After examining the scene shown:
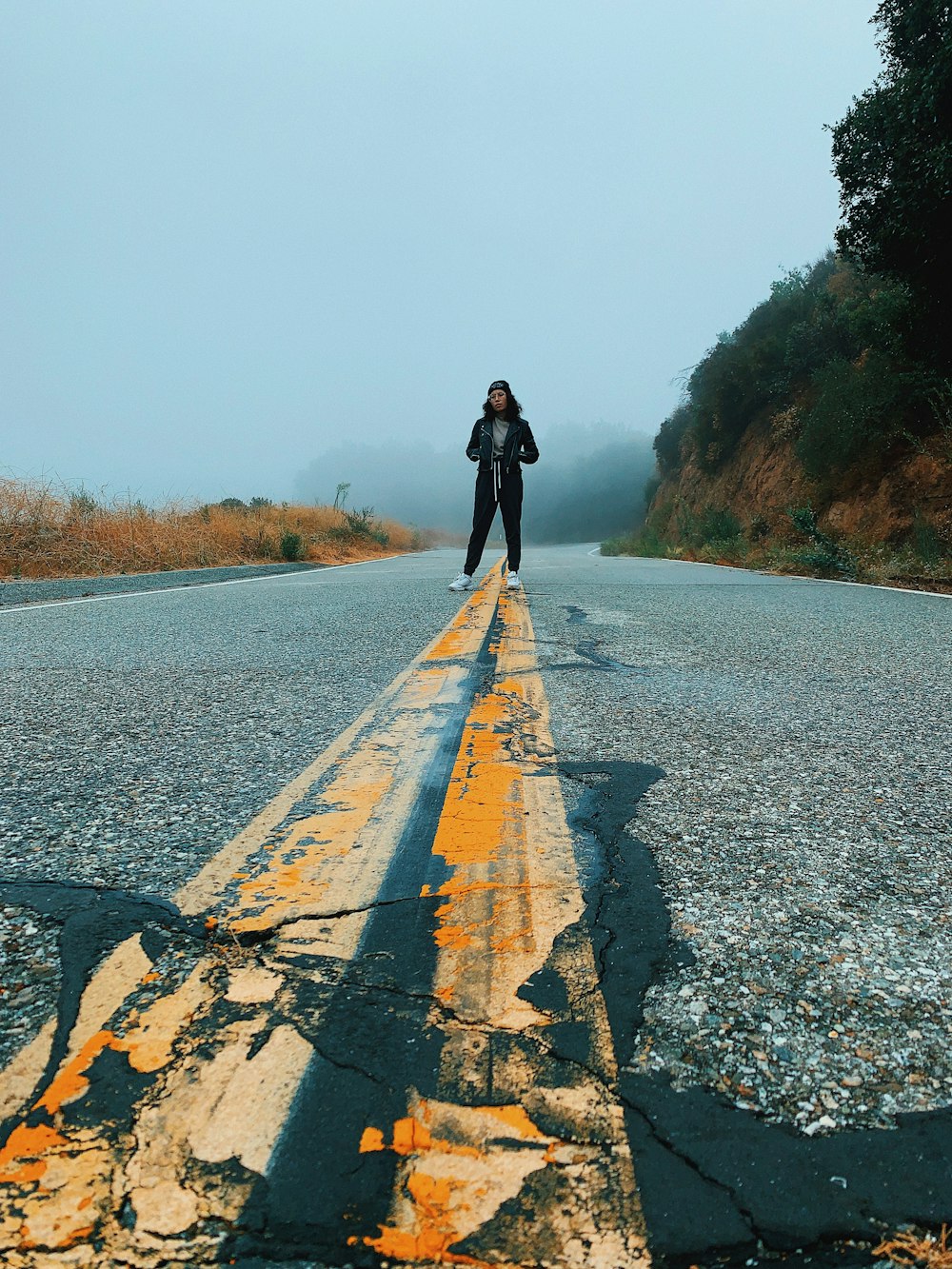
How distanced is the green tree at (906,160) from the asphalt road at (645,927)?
8.14 metres

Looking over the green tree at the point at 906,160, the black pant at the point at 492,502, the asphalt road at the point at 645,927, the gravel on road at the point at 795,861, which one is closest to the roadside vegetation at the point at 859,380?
the green tree at the point at 906,160

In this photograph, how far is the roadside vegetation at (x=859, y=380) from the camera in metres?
9.70

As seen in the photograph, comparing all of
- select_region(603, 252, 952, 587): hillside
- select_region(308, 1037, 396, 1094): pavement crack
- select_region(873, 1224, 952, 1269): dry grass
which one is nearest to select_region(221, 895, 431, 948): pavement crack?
select_region(308, 1037, 396, 1094): pavement crack

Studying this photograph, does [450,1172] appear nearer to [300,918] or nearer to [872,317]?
[300,918]

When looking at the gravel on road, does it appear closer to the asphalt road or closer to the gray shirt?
the asphalt road

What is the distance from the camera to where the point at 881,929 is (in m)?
1.41

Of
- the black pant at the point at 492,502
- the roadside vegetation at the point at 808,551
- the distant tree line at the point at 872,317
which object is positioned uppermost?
the distant tree line at the point at 872,317

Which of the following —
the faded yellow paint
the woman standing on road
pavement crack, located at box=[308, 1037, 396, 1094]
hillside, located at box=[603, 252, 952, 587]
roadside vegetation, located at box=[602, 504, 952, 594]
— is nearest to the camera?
the faded yellow paint

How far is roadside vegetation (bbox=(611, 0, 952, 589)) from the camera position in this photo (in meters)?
9.70

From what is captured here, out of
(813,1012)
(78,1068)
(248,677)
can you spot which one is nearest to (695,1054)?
(813,1012)

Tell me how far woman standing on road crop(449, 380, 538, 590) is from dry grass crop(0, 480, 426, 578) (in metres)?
5.97

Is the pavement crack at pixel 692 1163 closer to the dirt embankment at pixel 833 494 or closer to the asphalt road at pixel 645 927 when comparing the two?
the asphalt road at pixel 645 927

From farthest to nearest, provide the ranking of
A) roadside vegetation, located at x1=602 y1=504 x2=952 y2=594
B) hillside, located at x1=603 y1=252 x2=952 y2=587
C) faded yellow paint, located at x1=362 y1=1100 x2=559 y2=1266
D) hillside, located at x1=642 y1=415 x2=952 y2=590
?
hillside, located at x1=603 y1=252 x2=952 y2=587
hillside, located at x1=642 y1=415 x2=952 y2=590
roadside vegetation, located at x1=602 y1=504 x2=952 y2=594
faded yellow paint, located at x1=362 y1=1100 x2=559 y2=1266

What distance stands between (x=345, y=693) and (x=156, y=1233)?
8.40 feet
